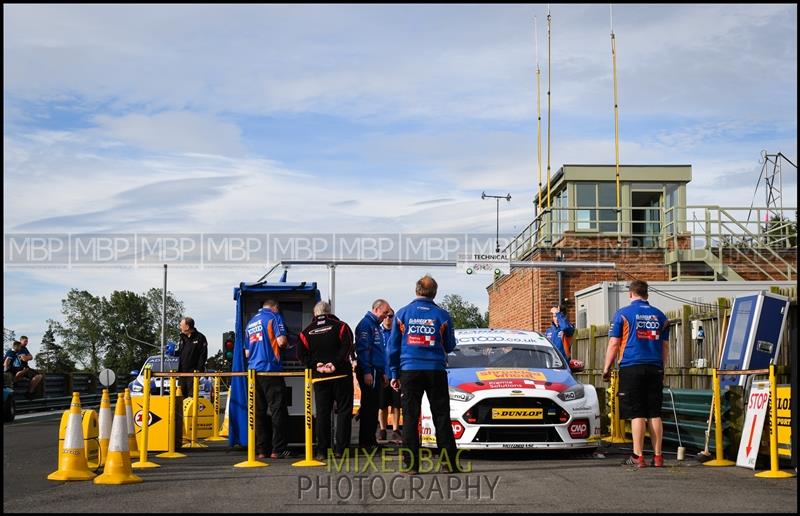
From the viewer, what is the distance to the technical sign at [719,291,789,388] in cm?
1362

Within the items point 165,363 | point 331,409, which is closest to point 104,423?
point 331,409

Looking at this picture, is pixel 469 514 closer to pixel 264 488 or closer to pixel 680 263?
pixel 264 488

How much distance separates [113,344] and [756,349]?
4371 inches

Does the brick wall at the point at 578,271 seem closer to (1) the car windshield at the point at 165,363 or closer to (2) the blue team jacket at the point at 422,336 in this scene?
(1) the car windshield at the point at 165,363

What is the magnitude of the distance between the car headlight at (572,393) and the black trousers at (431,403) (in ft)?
6.58

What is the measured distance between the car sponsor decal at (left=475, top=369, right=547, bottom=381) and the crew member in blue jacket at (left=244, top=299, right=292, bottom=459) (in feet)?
7.77

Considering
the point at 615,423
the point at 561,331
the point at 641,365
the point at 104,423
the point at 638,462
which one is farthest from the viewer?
the point at 561,331

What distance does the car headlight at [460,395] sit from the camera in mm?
11688

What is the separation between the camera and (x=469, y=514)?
7438mm

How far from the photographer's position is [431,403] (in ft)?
33.8

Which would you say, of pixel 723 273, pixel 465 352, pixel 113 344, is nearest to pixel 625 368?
pixel 465 352

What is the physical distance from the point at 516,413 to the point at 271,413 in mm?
2930

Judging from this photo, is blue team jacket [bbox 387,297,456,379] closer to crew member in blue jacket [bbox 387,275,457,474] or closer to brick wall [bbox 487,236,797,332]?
crew member in blue jacket [bbox 387,275,457,474]

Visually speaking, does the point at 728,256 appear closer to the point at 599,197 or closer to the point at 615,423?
the point at 599,197
